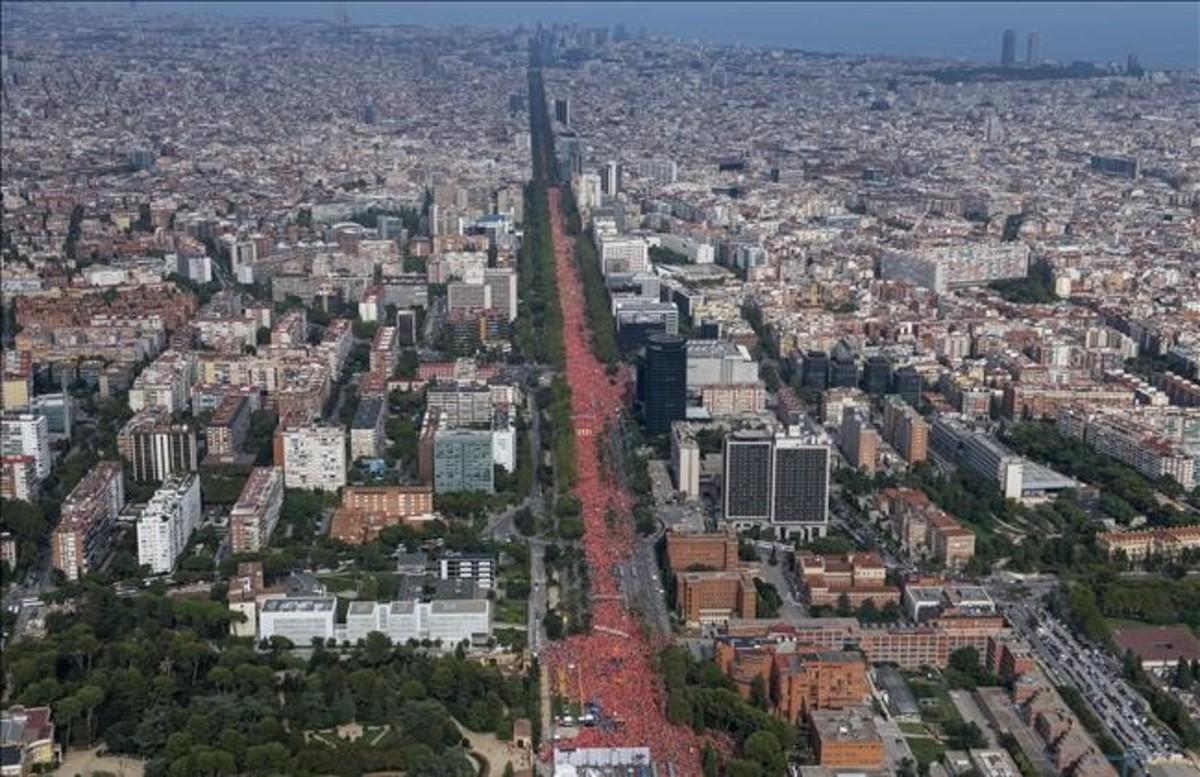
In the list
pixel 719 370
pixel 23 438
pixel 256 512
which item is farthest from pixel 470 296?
pixel 256 512

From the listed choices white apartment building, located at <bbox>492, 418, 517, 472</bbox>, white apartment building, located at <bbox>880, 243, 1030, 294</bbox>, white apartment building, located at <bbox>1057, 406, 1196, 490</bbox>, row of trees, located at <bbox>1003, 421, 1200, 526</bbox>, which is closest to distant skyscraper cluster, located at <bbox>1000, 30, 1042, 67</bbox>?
white apartment building, located at <bbox>880, 243, 1030, 294</bbox>

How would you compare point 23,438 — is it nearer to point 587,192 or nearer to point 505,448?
point 505,448

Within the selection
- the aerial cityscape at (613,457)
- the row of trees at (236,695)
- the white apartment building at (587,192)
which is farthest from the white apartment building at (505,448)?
the white apartment building at (587,192)

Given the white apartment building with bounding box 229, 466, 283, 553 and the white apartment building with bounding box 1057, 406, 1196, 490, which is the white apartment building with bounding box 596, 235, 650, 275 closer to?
A: the white apartment building with bounding box 1057, 406, 1196, 490

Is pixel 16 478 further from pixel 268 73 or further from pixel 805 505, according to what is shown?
pixel 268 73

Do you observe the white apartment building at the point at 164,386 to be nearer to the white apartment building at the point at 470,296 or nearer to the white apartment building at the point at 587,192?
the white apartment building at the point at 470,296
